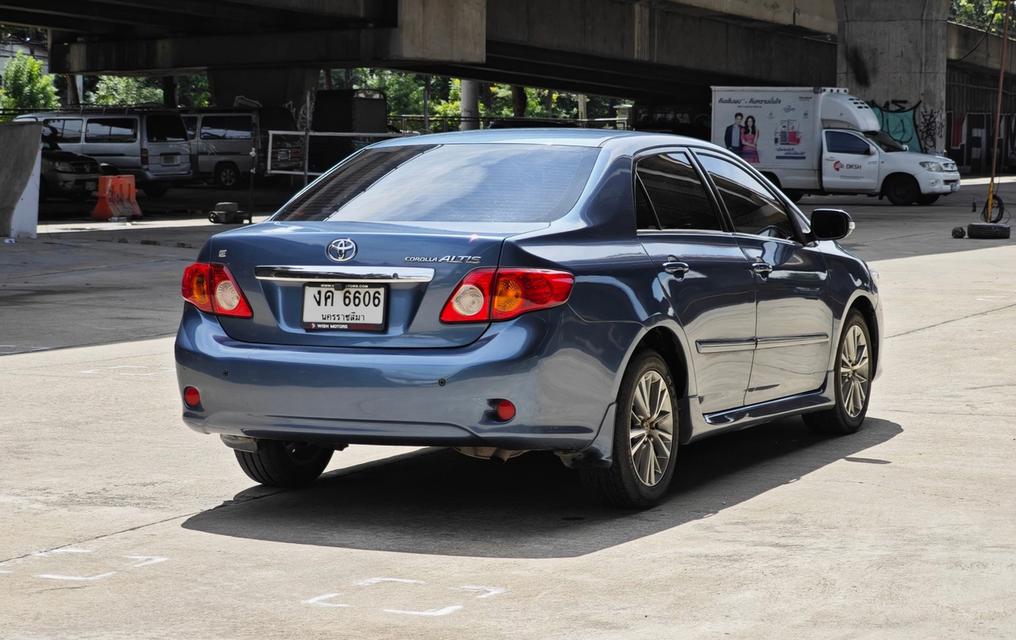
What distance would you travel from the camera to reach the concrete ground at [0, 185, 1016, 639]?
4879 millimetres

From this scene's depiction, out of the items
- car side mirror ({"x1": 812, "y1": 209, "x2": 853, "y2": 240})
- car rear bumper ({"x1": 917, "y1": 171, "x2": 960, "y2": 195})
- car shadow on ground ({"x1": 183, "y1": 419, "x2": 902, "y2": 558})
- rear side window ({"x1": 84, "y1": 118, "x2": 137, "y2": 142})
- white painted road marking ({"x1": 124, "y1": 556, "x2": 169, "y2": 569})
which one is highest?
rear side window ({"x1": 84, "y1": 118, "x2": 137, "y2": 142})

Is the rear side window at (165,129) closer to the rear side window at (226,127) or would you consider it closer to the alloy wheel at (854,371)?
the rear side window at (226,127)

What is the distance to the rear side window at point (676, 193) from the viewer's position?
22.6 ft

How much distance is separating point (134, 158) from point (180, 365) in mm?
33963

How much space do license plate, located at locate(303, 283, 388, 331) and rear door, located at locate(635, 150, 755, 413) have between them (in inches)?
47.3

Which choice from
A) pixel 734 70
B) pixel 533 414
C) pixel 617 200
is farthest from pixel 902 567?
pixel 734 70

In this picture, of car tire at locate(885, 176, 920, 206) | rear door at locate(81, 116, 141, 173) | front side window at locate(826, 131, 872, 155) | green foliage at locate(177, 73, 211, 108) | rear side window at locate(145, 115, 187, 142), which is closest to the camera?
front side window at locate(826, 131, 872, 155)

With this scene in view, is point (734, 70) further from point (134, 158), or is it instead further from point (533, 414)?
point (533, 414)

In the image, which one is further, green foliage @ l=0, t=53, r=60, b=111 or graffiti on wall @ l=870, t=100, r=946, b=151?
green foliage @ l=0, t=53, r=60, b=111

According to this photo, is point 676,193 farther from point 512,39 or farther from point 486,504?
point 512,39

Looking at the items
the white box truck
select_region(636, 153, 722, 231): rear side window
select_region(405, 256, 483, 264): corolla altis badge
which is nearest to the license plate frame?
select_region(405, 256, 483, 264): corolla altis badge

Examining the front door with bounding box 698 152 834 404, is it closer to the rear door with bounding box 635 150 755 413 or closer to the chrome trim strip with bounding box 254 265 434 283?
the rear door with bounding box 635 150 755 413

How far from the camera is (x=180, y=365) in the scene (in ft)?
21.1

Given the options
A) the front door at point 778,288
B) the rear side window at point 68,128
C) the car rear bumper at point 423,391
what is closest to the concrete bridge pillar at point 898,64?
the rear side window at point 68,128
